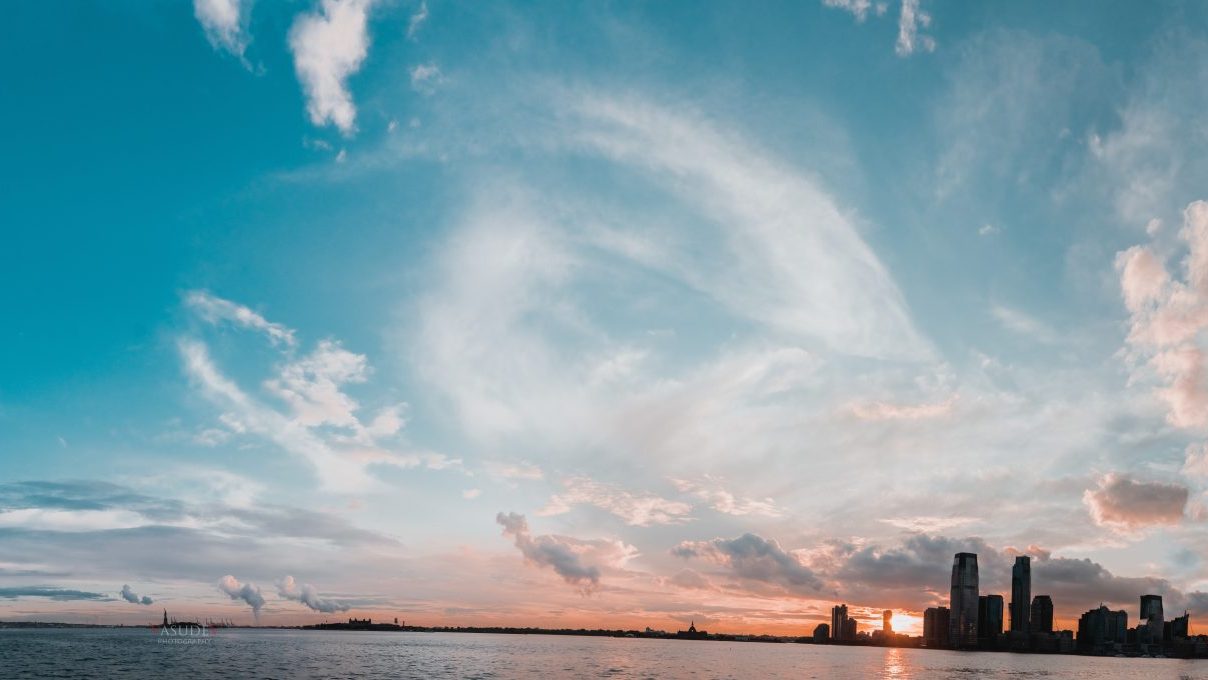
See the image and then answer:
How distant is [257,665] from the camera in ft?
613

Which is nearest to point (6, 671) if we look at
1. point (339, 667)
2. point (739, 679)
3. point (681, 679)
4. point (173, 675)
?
point (173, 675)

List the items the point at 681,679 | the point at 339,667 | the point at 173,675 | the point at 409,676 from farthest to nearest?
the point at 339,667
the point at 681,679
the point at 409,676
the point at 173,675

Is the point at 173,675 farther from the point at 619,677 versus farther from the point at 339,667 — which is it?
the point at 619,677

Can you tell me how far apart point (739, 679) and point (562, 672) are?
42591 mm

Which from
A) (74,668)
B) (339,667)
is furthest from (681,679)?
(74,668)

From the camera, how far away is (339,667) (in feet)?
626

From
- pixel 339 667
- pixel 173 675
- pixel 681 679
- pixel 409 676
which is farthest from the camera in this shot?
pixel 339 667

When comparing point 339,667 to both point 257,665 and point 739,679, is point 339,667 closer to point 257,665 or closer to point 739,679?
point 257,665

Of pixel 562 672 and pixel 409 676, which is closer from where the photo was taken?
pixel 409 676

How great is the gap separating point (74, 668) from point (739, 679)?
492 feet

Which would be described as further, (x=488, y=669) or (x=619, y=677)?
(x=488, y=669)

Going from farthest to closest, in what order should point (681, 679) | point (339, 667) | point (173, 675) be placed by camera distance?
1. point (339, 667)
2. point (681, 679)
3. point (173, 675)

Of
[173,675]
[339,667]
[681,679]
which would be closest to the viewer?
[173,675]

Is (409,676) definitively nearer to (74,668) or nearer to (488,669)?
(488,669)
